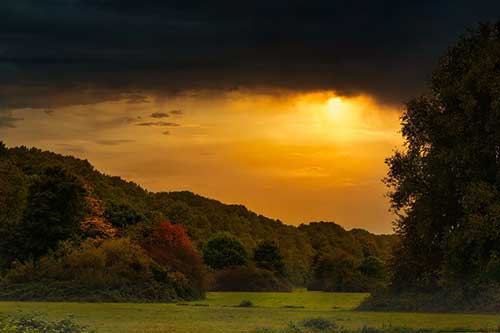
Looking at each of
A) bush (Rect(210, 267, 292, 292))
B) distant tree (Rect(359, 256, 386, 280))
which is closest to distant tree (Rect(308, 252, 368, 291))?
distant tree (Rect(359, 256, 386, 280))

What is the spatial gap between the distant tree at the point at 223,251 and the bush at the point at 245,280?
1.18 m

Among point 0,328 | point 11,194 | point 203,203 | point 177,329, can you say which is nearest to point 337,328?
point 177,329

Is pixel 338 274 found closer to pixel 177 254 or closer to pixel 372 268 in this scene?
pixel 372 268

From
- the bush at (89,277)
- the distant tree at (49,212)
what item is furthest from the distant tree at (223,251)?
the distant tree at (49,212)

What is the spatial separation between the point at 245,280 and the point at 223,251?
4068 mm

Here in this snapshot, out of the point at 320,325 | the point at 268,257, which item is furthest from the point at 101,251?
the point at 268,257

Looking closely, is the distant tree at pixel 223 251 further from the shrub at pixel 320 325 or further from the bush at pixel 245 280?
the shrub at pixel 320 325

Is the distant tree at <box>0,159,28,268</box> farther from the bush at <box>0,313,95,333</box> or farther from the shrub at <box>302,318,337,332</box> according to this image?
the shrub at <box>302,318,337,332</box>

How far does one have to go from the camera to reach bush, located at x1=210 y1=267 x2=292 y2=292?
266 ft

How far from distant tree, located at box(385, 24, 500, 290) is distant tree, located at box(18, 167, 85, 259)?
2974 cm

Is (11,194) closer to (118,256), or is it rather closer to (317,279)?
(118,256)

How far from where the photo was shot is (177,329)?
92.5 ft

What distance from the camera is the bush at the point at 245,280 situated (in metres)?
81.1

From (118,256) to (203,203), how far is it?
5795 cm
